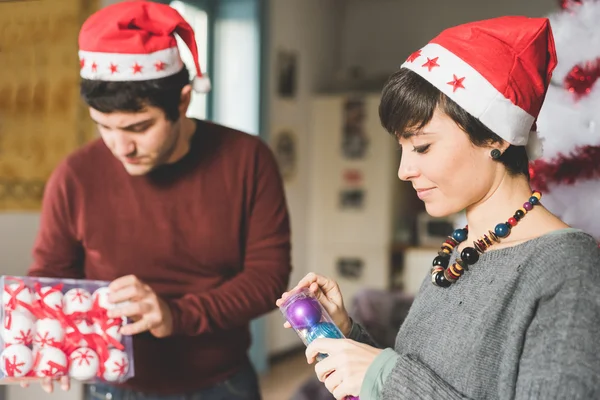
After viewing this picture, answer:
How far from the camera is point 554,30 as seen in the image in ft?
4.25

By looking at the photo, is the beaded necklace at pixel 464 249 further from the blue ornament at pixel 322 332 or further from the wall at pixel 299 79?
the wall at pixel 299 79

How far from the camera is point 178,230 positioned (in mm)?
1568

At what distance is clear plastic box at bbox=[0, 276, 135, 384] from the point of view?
1.28m

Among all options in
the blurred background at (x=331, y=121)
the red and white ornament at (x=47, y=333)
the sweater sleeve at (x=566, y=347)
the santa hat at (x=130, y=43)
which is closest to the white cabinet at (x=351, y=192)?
the blurred background at (x=331, y=121)

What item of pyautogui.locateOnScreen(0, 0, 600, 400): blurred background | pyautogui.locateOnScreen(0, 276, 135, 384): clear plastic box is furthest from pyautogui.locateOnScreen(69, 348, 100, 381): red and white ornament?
pyautogui.locateOnScreen(0, 0, 600, 400): blurred background

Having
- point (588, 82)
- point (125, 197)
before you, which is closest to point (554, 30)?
point (588, 82)

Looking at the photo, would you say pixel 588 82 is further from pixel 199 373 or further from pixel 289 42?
pixel 289 42

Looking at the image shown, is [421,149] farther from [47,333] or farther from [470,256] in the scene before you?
[47,333]

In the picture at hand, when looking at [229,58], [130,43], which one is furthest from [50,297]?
[229,58]

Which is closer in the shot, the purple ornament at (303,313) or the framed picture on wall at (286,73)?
the purple ornament at (303,313)

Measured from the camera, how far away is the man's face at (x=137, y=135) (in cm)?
142

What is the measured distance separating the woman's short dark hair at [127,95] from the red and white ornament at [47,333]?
465mm

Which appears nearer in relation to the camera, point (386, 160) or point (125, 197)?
point (125, 197)

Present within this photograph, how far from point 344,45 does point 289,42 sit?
1094 millimetres
